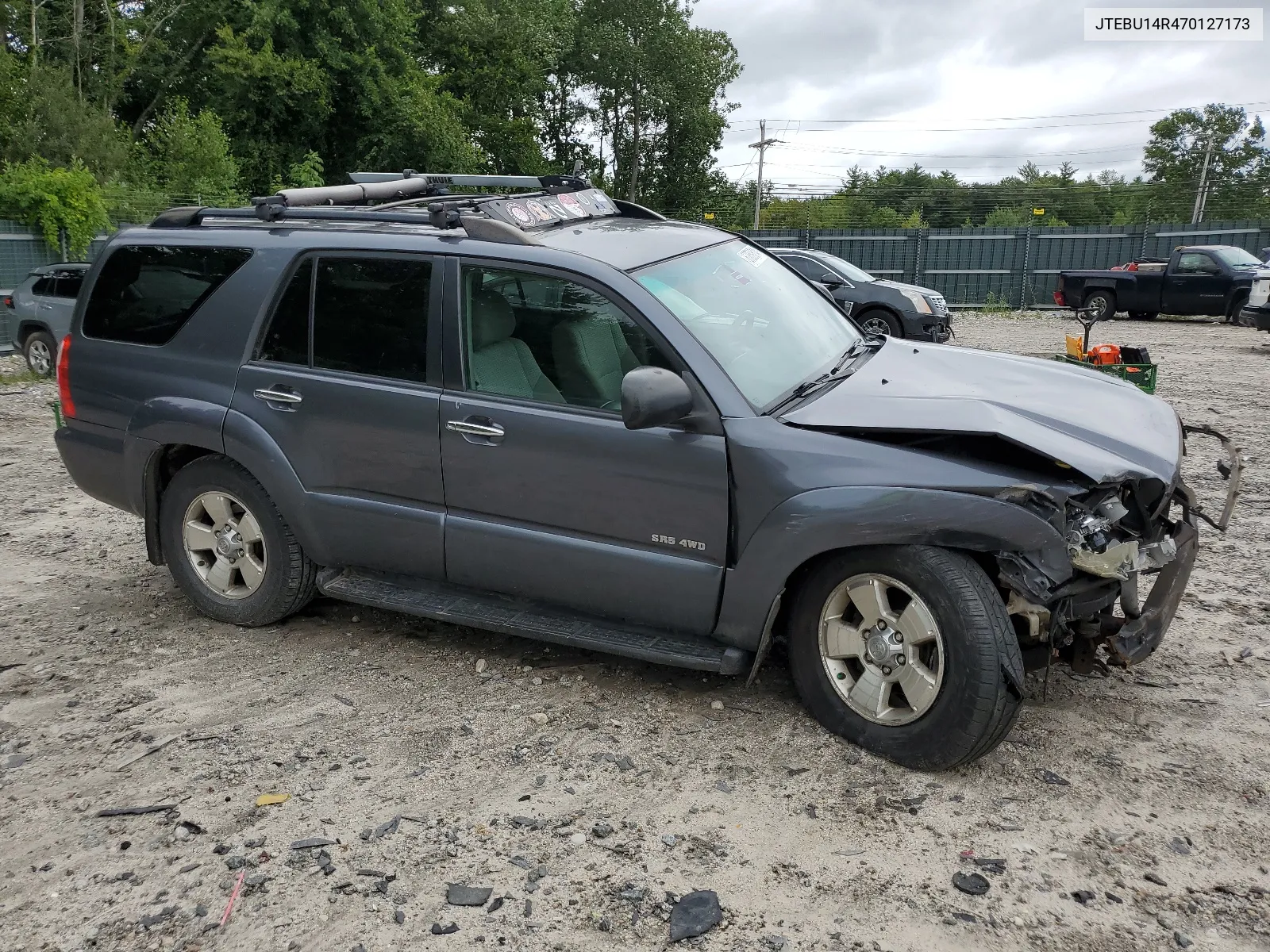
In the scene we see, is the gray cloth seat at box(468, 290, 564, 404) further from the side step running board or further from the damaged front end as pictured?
the damaged front end

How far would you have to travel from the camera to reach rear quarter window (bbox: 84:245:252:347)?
4594 mm

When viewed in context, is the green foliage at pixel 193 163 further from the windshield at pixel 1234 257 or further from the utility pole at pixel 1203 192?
the utility pole at pixel 1203 192

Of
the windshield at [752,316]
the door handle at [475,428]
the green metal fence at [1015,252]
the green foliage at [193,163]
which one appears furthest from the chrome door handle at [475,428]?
the green metal fence at [1015,252]

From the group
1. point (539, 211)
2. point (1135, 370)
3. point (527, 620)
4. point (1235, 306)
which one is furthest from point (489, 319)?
point (1235, 306)

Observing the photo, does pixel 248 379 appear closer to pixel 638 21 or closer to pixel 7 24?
pixel 7 24

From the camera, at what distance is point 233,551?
466 centimetres

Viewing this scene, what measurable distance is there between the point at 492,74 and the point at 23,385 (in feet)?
95.9

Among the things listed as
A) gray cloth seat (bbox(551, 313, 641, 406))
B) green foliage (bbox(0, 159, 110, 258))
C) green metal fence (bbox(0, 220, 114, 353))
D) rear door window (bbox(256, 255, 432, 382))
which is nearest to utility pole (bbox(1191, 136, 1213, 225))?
green foliage (bbox(0, 159, 110, 258))

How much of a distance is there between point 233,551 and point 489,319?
5.64ft

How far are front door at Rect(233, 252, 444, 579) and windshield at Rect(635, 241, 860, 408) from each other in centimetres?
99

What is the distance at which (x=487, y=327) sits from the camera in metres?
4.01

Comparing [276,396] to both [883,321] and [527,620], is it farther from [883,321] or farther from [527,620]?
[883,321]

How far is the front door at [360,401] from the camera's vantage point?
4.08 m

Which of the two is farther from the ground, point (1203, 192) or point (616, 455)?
point (1203, 192)
